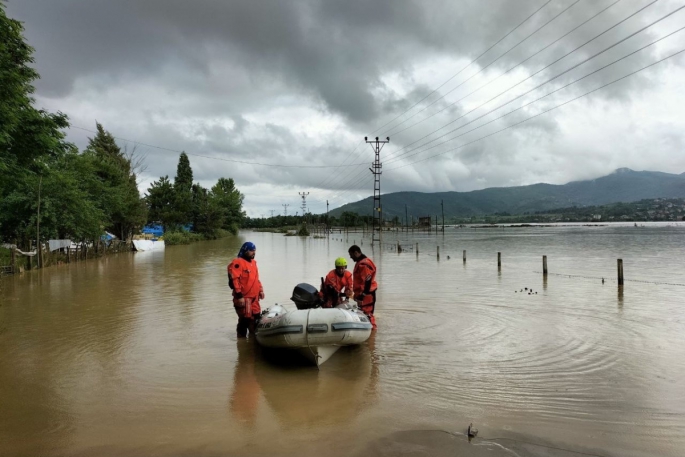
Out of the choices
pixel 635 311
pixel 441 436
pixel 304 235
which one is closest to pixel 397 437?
pixel 441 436

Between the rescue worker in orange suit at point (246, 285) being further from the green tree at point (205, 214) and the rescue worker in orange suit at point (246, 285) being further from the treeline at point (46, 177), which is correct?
the green tree at point (205, 214)

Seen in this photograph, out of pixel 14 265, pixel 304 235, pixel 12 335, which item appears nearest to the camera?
pixel 12 335

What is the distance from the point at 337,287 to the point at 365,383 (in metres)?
2.59

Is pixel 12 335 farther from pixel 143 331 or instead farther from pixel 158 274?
pixel 158 274

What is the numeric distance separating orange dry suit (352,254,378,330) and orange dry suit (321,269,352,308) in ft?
0.53

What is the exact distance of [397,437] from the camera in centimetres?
475

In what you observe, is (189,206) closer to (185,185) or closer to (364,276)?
(185,185)

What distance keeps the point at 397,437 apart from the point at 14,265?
2165cm

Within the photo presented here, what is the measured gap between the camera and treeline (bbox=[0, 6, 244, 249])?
12.5 m

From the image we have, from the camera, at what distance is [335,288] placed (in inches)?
345

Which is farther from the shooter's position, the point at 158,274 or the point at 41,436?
the point at 158,274

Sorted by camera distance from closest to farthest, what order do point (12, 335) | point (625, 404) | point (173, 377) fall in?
point (625, 404) < point (173, 377) < point (12, 335)

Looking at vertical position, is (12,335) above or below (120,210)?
below

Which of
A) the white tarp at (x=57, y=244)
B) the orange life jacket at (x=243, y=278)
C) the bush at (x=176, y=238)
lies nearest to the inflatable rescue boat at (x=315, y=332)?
the orange life jacket at (x=243, y=278)
